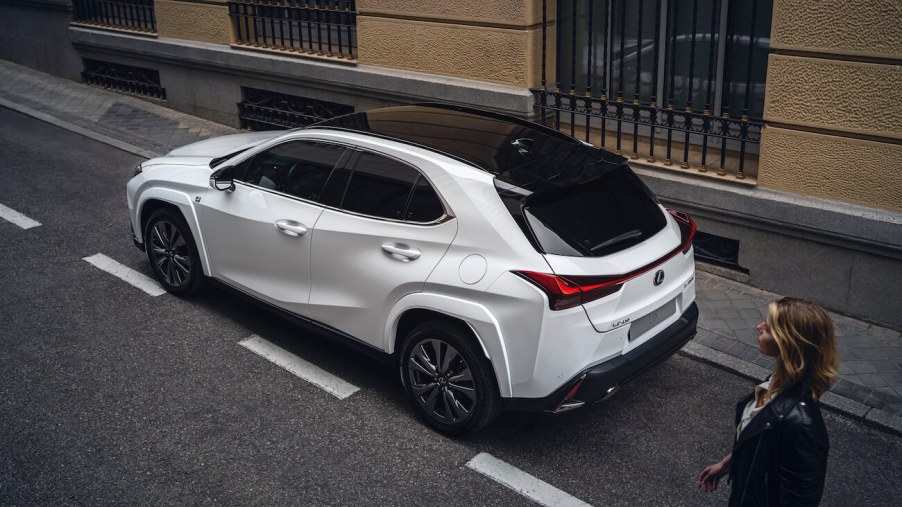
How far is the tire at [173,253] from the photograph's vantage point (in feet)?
23.1

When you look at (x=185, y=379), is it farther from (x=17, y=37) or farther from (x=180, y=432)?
(x=17, y=37)

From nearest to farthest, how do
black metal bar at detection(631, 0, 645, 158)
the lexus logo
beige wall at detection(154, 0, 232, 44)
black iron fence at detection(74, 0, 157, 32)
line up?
the lexus logo < black metal bar at detection(631, 0, 645, 158) < beige wall at detection(154, 0, 232, 44) < black iron fence at detection(74, 0, 157, 32)

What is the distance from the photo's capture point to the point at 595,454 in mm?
5340

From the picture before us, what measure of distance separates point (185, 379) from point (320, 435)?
3.95ft

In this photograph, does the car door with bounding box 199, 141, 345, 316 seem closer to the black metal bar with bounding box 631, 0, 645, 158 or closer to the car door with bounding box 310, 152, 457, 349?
the car door with bounding box 310, 152, 457, 349

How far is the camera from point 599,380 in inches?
195

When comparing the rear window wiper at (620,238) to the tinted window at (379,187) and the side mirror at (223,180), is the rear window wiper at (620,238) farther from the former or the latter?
the side mirror at (223,180)

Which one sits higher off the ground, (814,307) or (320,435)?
(814,307)

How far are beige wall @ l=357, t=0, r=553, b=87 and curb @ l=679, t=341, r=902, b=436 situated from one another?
11.7ft

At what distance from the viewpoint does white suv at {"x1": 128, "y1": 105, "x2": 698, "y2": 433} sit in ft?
16.2

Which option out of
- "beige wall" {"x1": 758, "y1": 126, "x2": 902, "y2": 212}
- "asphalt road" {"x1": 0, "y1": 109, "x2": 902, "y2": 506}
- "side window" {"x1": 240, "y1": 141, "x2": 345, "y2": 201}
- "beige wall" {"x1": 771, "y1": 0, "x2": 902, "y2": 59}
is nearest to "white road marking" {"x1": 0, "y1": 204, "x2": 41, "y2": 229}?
"asphalt road" {"x1": 0, "y1": 109, "x2": 902, "y2": 506}

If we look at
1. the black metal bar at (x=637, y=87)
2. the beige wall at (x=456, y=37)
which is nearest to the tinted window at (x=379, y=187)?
the black metal bar at (x=637, y=87)

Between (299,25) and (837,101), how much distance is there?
6670 millimetres

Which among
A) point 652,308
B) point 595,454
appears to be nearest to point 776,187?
point 652,308
